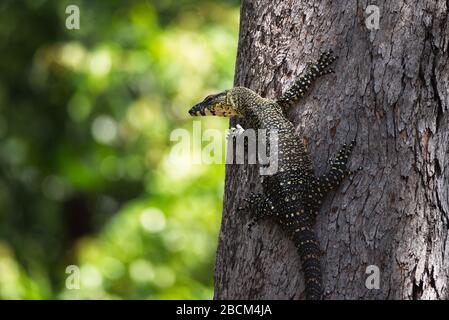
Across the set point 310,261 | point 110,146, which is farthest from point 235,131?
point 110,146

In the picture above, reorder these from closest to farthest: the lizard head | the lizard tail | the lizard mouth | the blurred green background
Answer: the lizard tail < the lizard head < the lizard mouth < the blurred green background

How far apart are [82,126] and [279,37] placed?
6.88m

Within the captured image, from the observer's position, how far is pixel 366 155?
3947 mm

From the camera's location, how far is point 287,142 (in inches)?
168

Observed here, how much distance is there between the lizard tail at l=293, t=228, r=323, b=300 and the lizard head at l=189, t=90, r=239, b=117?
1.35 m

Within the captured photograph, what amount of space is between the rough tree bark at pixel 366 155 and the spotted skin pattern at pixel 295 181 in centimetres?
5

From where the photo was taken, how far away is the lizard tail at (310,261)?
12.1 feet

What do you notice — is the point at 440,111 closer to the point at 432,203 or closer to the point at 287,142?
the point at 432,203

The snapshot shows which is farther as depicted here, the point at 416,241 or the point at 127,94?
the point at 127,94

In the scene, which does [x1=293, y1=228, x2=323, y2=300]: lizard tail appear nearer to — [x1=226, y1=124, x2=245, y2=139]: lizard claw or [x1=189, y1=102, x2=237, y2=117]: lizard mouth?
[x1=226, y1=124, x2=245, y2=139]: lizard claw

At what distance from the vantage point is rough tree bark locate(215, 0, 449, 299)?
3.76 meters

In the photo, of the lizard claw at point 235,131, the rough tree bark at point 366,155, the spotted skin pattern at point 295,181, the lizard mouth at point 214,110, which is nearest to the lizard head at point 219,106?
the lizard mouth at point 214,110

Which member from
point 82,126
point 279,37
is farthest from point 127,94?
point 279,37

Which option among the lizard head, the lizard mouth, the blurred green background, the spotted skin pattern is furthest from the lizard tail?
the blurred green background
